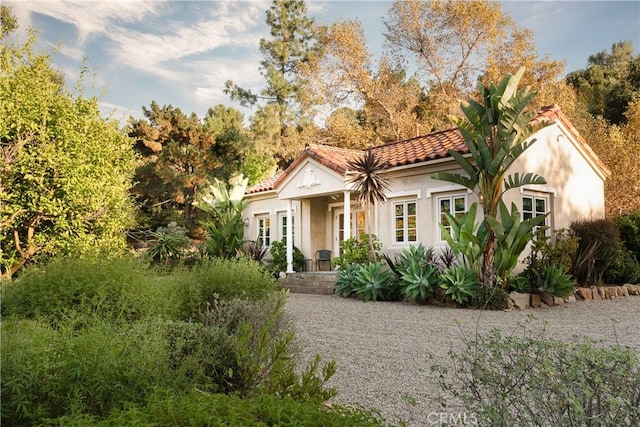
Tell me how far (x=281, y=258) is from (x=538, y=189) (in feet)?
30.1

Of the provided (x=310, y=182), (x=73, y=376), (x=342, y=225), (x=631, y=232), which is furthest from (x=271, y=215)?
(x=73, y=376)

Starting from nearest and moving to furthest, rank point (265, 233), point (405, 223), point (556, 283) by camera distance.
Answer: point (556, 283), point (405, 223), point (265, 233)

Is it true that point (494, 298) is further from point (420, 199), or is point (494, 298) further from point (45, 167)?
point (45, 167)

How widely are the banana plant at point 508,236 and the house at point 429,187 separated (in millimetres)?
1249

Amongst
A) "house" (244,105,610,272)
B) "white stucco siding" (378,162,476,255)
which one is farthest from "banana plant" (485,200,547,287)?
"white stucco siding" (378,162,476,255)

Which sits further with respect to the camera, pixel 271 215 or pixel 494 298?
pixel 271 215

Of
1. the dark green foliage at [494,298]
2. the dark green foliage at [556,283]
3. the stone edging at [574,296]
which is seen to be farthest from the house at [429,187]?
the dark green foliage at [494,298]

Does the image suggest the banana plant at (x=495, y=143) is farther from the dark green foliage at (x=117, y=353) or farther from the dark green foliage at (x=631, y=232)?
the dark green foliage at (x=117, y=353)

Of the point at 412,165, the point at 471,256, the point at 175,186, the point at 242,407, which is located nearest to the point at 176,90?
the point at 412,165

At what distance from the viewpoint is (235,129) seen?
30.8 m

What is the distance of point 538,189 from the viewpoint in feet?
44.7

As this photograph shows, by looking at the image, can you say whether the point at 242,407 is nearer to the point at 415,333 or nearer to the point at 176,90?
the point at 415,333

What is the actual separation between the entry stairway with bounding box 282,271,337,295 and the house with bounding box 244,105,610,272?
1.20m

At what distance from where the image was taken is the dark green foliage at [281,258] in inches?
717
